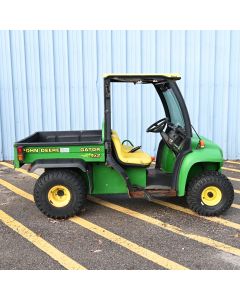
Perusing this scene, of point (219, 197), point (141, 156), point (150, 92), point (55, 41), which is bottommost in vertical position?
point (219, 197)

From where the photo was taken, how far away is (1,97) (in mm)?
8047

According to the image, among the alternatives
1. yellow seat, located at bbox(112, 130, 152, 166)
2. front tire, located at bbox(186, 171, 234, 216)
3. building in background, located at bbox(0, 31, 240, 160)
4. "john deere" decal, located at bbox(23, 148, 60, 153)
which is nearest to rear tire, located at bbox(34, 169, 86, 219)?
"john deere" decal, located at bbox(23, 148, 60, 153)

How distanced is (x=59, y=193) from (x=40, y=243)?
0.86 metres

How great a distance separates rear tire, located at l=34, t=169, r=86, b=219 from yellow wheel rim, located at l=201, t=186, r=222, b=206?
1632 millimetres

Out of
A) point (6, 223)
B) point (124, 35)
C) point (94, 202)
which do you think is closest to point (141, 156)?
point (94, 202)

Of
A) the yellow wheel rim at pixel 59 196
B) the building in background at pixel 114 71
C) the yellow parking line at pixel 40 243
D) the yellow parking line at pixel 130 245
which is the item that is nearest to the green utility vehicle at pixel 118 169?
the yellow wheel rim at pixel 59 196

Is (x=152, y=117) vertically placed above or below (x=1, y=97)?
below

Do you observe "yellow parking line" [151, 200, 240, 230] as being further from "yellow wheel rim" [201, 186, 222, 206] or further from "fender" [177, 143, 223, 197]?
"fender" [177, 143, 223, 197]

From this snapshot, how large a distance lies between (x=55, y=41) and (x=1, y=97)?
180 cm

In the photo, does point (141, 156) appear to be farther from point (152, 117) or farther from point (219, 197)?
point (152, 117)

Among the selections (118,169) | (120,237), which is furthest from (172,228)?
(118,169)

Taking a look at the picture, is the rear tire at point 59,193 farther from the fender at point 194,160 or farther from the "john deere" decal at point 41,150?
the fender at point 194,160

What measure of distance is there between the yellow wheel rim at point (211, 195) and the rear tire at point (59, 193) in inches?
64.2

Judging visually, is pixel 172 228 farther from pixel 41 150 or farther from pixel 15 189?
pixel 15 189
